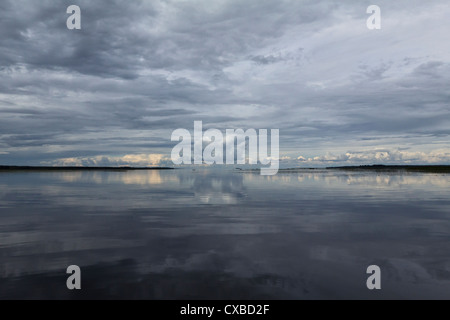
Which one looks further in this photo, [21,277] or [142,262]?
[142,262]

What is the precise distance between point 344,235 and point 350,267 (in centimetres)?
499

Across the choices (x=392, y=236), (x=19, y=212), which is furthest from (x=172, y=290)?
(x=19, y=212)

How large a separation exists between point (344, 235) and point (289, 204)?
11.3 metres

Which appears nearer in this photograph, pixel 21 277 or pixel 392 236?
pixel 21 277

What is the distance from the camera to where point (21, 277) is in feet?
31.1

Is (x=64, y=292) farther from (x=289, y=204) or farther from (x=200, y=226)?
(x=289, y=204)

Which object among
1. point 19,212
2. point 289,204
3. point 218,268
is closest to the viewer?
point 218,268
